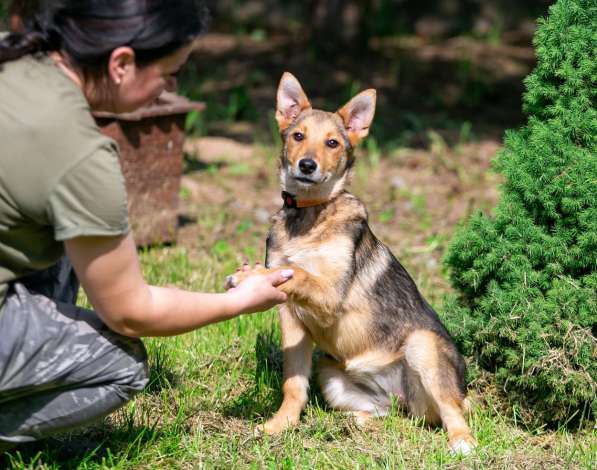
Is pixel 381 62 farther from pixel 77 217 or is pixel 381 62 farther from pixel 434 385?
pixel 77 217

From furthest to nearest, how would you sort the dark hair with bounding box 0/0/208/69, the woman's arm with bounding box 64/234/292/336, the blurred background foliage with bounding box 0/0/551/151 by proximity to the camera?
the blurred background foliage with bounding box 0/0/551/151 → the woman's arm with bounding box 64/234/292/336 → the dark hair with bounding box 0/0/208/69

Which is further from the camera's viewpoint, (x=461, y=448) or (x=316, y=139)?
(x=316, y=139)

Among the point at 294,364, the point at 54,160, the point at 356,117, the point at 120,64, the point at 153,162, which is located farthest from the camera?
the point at 153,162

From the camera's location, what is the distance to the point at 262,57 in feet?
39.3

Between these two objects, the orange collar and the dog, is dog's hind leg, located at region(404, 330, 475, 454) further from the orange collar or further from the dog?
the orange collar

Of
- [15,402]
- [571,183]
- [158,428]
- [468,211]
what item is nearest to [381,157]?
[468,211]

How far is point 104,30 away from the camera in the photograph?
263 centimetres

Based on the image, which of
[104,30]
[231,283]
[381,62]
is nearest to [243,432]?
[231,283]

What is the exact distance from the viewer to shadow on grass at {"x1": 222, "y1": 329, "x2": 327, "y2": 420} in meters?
4.21

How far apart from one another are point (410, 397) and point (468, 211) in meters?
3.45

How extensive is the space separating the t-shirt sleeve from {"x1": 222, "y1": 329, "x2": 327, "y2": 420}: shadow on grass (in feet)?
5.57

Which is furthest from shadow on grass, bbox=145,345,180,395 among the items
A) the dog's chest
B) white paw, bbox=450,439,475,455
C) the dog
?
white paw, bbox=450,439,475,455

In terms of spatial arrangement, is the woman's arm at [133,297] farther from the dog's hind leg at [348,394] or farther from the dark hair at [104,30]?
the dog's hind leg at [348,394]

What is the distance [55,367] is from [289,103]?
7.55ft
